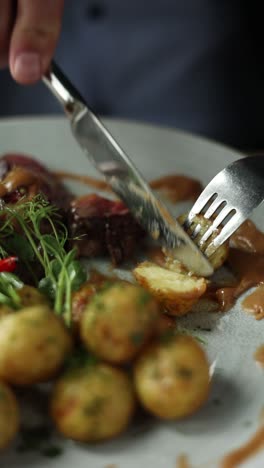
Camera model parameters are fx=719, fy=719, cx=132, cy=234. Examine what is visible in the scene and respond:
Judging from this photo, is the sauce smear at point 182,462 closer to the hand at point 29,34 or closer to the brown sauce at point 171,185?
the brown sauce at point 171,185

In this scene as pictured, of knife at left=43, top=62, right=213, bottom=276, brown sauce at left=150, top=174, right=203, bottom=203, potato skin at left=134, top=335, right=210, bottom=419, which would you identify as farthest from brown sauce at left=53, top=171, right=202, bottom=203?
potato skin at left=134, top=335, right=210, bottom=419

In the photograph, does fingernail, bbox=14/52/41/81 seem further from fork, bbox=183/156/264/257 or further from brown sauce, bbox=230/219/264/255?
brown sauce, bbox=230/219/264/255

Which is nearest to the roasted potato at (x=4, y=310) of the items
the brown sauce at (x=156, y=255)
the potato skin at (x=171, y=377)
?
the potato skin at (x=171, y=377)

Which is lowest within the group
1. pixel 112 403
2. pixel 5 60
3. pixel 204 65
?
pixel 204 65

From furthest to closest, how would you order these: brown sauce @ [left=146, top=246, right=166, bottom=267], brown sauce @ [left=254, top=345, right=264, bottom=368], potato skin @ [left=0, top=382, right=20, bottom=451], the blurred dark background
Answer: the blurred dark background → brown sauce @ [left=146, top=246, right=166, bottom=267] → brown sauce @ [left=254, top=345, right=264, bottom=368] → potato skin @ [left=0, top=382, right=20, bottom=451]

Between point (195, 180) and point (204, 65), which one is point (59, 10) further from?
point (204, 65)

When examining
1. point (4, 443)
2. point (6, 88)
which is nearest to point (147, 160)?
point (6, 88)

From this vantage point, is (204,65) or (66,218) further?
(204,65)

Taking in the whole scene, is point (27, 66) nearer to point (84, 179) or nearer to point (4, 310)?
point (84, 179)
